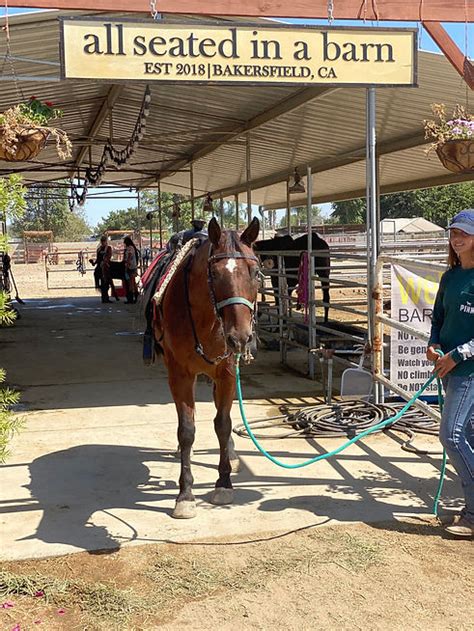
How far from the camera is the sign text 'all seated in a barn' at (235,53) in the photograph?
4.07 m

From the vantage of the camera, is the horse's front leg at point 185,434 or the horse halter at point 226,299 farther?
the horse's front leg at point 185,434

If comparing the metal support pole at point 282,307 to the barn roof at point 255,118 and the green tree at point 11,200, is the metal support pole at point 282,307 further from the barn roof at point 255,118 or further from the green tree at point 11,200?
the green tree at point 11,200

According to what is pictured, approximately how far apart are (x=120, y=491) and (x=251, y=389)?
327cm

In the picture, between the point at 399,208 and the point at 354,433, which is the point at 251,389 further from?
the point at 399,208

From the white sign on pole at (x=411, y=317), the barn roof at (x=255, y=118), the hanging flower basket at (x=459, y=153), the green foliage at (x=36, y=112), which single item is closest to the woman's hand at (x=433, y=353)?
the white sign on pole at (x=411, y=317)

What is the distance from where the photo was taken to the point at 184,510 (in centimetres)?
408

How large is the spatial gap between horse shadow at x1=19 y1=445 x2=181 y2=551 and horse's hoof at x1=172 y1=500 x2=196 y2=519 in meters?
0.14

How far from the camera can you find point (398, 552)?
3572 mm

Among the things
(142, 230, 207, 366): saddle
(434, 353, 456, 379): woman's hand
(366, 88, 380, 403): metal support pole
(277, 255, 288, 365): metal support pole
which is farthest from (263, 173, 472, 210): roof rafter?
(434, 353, 456, 379): woman's hand

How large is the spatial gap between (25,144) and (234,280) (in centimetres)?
226

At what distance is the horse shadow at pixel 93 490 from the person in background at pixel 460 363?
1769 mm

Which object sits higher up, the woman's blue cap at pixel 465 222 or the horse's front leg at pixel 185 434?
the woman's blue cap at pixel 465 222

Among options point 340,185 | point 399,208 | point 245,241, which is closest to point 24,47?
point 245,241

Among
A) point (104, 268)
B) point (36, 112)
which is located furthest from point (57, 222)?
point (36, 112)
